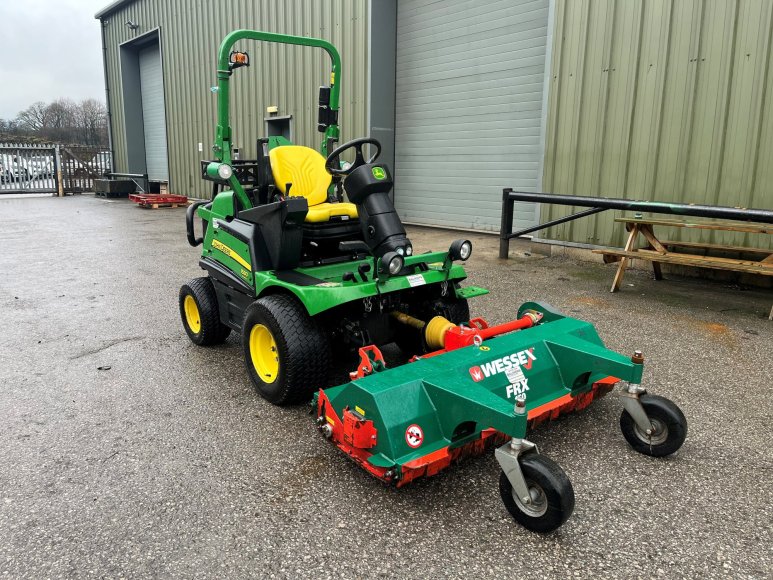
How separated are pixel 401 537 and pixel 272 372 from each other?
1.53 meters

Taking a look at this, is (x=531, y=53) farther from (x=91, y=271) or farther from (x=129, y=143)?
(x=129, y=143)

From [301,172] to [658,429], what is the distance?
106 inches

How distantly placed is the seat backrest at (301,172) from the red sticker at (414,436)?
2072 millimetres

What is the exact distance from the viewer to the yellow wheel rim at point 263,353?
3473mm

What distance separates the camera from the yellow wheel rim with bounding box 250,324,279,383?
137 inches

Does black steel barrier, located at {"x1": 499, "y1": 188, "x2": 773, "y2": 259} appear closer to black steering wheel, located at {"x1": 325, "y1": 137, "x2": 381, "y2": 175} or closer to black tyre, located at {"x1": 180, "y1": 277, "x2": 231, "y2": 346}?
black steering wheel, located at {"x1": 325, "y1": 137, "x2": 381, "y2": 175}

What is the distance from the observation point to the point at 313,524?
232 cm

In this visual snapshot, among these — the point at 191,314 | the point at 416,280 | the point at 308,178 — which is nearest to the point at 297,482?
the point at 416,280

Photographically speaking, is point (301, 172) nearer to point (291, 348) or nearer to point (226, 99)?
point (226, 99)

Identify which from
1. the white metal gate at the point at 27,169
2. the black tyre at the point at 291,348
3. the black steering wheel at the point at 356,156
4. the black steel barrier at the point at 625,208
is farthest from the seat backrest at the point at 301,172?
the white metal gate at the point at 27,169

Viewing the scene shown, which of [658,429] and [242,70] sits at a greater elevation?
[242,70]

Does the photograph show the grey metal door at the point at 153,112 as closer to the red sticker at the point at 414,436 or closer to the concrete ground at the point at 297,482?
the concrete ground at the point at 297,482

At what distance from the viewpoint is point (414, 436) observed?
239 cm

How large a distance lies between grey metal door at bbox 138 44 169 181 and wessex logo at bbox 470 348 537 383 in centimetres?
1705
